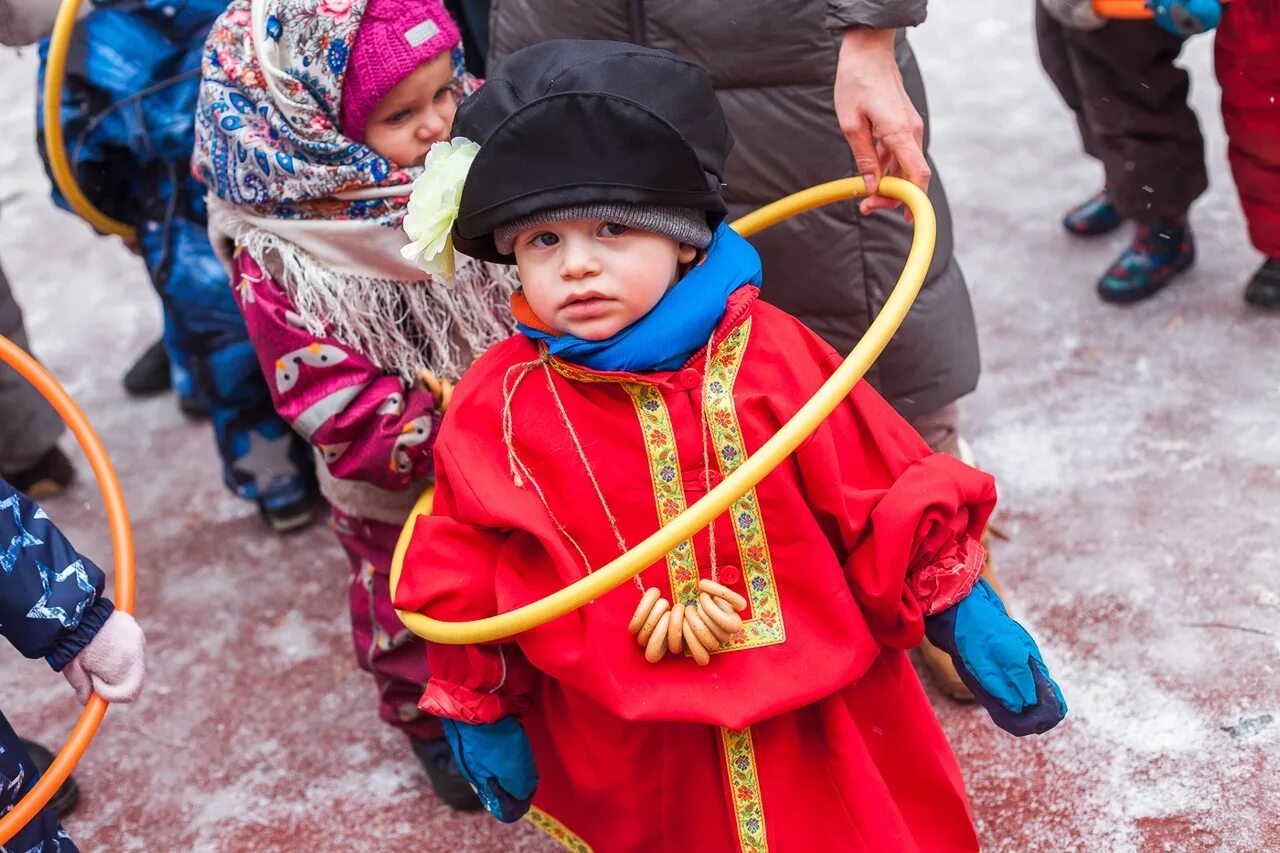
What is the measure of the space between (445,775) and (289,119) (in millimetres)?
1319

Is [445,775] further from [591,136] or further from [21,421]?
[21,421]

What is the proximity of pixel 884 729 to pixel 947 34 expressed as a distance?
4276 millimetres

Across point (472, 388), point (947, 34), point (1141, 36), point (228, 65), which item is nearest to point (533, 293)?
point (472, 388)

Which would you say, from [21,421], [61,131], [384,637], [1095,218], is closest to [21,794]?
[384,637]

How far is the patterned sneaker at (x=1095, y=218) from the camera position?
418cm

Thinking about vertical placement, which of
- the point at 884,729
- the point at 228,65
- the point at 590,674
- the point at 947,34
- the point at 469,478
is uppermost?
the point at 228,65

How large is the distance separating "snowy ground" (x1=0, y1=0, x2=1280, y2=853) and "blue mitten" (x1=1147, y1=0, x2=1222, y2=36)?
0.91 meters

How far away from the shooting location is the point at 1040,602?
115 inches

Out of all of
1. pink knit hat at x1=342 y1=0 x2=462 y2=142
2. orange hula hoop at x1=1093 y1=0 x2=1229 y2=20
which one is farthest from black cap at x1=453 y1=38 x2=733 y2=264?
orange hula hoop at x1=1093 y1=0 x2=1229 y2=20

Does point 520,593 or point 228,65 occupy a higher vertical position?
Answer: point 228,65

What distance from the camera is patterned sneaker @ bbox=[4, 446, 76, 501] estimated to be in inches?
158

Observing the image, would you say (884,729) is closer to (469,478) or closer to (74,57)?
(469,478)

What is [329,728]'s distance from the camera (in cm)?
303

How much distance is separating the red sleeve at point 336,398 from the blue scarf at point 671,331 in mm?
616
